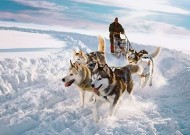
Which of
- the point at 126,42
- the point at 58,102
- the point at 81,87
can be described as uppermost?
the point at 126,42

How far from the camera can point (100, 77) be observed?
881cm

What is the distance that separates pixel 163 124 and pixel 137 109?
1.39 meters

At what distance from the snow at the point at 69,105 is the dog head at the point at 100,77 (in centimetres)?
99

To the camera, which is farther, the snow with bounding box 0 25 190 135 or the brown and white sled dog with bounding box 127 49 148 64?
the brown and white sled dog with bounding box 127 49 148 64

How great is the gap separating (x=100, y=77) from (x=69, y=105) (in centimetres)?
272

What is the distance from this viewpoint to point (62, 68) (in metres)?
17.5

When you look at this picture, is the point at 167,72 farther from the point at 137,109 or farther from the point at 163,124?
the point at 163,124

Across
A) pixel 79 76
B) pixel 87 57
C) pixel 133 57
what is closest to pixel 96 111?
pixel 79 76

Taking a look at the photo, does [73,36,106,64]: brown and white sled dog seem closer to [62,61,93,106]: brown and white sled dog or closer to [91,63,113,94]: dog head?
[62,61,93,106]: brown and white sled dog

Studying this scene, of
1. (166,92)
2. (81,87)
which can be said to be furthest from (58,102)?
(166,92)

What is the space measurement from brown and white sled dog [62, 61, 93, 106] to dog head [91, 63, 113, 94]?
0.69 meters

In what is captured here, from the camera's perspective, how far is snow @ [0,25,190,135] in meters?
9.30

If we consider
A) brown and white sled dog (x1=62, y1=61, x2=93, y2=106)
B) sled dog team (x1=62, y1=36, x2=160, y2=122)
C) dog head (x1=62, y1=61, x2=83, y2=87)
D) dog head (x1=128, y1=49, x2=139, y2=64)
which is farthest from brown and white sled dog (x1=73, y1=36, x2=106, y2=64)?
dog head (x1=62, y1=61, x2=83, y2=87)

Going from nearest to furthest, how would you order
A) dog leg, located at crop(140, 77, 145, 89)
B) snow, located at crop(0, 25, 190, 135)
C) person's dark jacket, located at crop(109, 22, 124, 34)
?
snow, located at crop(0, 25, 190, 135) → person's dark jacket, located at crop(109, 22, 124, 34) → dog leg, located at crop(140, 77, 145, 89)
